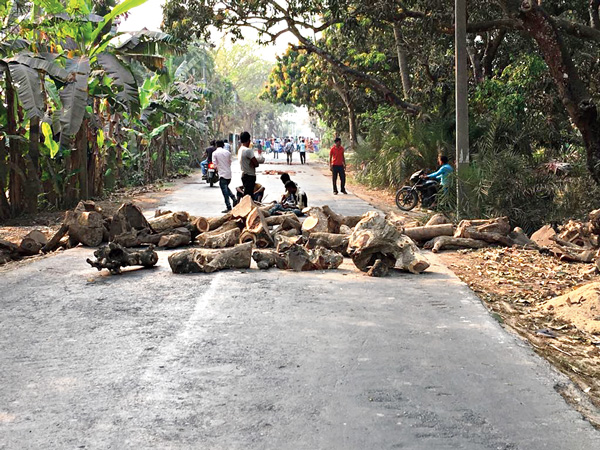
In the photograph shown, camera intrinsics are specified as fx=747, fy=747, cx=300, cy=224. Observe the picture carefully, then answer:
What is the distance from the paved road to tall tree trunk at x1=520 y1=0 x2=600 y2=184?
312 inches

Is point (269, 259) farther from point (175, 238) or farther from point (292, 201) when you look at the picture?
point (292, 201)

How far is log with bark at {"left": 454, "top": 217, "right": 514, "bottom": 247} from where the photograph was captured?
12359mm

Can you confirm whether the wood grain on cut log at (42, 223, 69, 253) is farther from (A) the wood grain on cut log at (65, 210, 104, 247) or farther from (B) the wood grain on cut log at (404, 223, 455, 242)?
(B) the wood grain on cut log at (404, 223, 455, 242)

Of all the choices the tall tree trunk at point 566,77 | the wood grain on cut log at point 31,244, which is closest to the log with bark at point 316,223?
the wood grain on cut log at point 31,244

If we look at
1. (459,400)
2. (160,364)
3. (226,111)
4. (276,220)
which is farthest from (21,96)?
(226,111)

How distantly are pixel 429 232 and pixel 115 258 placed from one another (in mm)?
5637

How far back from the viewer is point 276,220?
1312 cm

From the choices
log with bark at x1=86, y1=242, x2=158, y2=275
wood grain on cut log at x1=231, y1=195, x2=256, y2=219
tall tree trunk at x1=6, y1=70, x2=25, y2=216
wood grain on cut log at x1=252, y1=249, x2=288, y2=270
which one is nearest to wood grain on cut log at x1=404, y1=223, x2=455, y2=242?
wood grain on cut log at x1=231, y1=195, x2=256, y2=219

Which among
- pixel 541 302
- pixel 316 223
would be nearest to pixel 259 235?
pixel 316 223

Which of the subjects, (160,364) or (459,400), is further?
(160,364)

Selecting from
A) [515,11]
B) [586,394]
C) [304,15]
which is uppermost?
[304,15]

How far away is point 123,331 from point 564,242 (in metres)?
7.48

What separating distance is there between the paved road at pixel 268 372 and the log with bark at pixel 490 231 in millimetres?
3798

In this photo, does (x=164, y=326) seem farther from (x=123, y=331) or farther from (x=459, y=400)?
(x=459, y=400)
